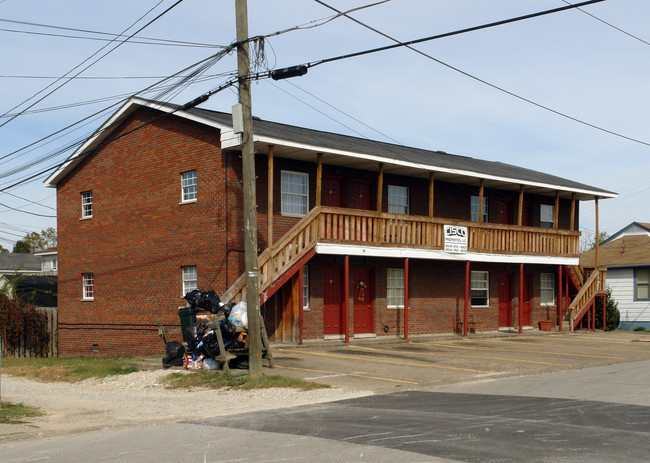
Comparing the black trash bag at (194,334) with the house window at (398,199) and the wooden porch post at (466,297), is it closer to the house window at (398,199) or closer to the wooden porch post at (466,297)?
the house window at (398,199)

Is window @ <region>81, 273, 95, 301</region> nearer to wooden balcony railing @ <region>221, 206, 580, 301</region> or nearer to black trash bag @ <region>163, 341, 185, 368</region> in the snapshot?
wooden balcony railing @ <region>221, 206, 580, 301</region>

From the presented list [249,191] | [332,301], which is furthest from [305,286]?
[249,191]

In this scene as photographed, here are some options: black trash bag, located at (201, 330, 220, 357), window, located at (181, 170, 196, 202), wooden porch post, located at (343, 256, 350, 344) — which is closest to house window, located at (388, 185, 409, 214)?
wooden porch post, located at (343, 256, 350, 344)

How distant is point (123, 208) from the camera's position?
84.2 ft

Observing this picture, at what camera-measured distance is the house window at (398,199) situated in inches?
1035

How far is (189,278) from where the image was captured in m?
23.3

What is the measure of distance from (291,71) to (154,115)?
34.7ft

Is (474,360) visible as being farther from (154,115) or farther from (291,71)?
(154,115)

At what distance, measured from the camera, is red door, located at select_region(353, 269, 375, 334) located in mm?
25125

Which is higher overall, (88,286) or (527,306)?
(88,286)

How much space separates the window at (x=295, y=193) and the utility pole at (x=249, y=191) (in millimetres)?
7939

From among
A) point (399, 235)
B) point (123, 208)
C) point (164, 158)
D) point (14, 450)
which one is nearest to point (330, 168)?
point (399, 235)

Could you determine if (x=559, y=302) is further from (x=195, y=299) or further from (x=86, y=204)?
(x=86, y=204)

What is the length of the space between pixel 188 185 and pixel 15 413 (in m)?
12.1
